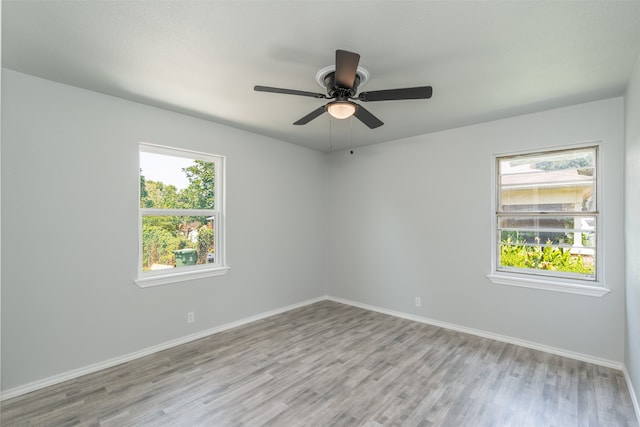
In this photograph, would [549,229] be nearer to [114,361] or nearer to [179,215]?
[179,215]

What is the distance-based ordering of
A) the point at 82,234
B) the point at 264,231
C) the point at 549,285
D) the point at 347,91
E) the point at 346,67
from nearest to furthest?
the point at 346,67 → the point at 347,91 → the point at 82,234 → the point at 549,285 → the point at 264,231

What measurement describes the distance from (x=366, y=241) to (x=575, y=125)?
2.89 m

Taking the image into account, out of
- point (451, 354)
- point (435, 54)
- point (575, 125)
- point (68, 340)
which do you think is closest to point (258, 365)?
point (68, 340)

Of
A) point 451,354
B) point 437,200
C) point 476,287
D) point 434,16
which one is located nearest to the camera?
point 434,16

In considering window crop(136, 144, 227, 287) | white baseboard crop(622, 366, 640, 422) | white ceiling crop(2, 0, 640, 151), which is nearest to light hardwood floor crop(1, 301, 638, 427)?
white baseboard crop(622, 366, 640, 422)

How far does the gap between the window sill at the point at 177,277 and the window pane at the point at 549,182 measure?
353 centimetres

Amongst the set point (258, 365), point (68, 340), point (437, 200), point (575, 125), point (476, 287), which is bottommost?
point (258, 365)

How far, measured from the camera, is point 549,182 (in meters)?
3.58

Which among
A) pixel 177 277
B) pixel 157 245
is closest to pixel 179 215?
pixel 157 245

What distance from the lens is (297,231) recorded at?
5.06m

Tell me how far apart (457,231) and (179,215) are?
3.40m

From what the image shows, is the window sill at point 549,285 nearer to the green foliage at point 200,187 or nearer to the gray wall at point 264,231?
the gray wall at point 264,231

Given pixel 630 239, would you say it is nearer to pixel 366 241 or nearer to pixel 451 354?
pixel 451 354

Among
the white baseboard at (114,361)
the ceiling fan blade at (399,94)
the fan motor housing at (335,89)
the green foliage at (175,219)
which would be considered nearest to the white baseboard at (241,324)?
the white baseboard at (114,361)
